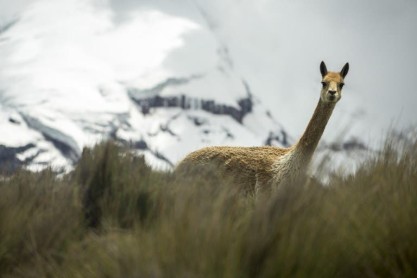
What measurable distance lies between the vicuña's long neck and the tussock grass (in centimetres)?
305

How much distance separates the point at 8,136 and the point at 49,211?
177 metres

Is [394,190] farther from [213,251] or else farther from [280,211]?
[213,251]

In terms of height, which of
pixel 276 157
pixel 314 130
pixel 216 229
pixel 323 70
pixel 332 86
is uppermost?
pixel 323 70

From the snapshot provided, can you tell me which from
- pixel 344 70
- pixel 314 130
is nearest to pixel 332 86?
pixel 314 130

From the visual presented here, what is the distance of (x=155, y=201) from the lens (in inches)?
167

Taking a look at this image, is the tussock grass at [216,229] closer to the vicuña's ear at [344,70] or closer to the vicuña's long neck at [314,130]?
the vicuña's long neck at [314,130]

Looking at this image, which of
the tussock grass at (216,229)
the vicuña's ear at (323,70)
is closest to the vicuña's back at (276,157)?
the vicuña's ear at (323,70)

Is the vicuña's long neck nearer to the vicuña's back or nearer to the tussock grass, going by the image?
the vicuña's back

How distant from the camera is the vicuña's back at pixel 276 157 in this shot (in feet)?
25.1

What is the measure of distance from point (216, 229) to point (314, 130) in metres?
5.43

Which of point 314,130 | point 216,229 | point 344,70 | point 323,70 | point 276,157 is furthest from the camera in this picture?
point 323,70

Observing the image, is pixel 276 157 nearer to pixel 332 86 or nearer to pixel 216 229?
pixel 332 86

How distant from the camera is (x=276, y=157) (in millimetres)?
8102

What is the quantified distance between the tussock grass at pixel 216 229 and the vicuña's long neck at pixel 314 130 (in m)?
3.05
